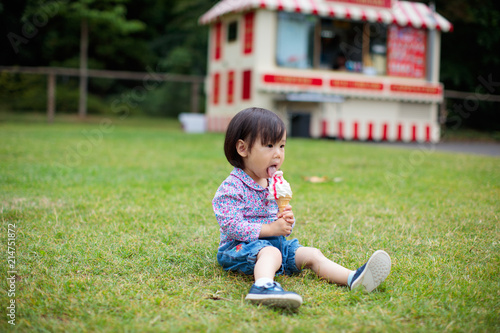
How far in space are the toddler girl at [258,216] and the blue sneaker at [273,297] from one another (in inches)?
7.7

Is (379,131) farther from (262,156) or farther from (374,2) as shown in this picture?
(262,156)

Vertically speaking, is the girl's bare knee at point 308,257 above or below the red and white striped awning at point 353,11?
below

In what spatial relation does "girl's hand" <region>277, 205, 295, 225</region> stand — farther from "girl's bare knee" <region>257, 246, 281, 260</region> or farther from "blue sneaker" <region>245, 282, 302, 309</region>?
"blue sneaker" <region>245, 282, 302, 309</region>

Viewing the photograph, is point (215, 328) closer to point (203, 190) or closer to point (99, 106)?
point (203, 190)

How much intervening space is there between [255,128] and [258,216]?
481mm

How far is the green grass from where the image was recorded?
2.02m

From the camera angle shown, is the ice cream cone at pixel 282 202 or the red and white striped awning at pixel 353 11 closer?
the ice cream cone at pixel 282 202

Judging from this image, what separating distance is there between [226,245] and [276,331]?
83 cm

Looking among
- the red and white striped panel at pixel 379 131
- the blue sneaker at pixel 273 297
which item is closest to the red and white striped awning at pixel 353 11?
the red and white striped panel at pixel 379 131

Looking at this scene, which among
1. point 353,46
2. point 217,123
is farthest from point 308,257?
point 217,123

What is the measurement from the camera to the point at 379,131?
14531mm

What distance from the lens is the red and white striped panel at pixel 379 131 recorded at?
14.0m

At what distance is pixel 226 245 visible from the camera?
8.70 ft

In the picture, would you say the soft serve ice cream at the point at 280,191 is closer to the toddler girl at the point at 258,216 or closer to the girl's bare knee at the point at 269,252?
the toddler girl at the point at 258,216
